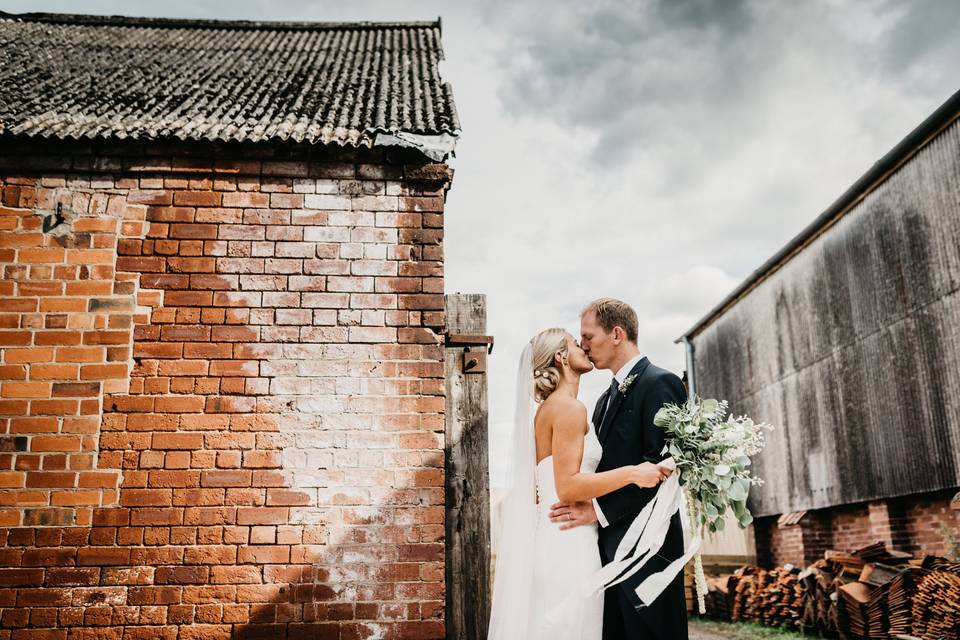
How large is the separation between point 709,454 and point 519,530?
3.82 feet

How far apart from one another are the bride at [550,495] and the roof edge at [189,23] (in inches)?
250

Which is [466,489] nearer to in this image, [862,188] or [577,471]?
[577,471]

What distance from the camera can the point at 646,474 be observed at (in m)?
3.73

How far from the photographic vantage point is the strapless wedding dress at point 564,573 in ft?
12.3

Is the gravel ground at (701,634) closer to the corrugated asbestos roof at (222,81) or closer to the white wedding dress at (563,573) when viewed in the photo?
the white wedding dress at (563,573)

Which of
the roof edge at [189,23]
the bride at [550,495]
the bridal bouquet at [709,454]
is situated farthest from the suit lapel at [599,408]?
the roof edge at [189,23]

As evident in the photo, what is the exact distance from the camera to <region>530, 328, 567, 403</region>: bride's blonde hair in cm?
429

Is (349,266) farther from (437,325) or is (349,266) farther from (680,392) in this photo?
(680,392)

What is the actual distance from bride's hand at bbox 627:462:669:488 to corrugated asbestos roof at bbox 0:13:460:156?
251 cm

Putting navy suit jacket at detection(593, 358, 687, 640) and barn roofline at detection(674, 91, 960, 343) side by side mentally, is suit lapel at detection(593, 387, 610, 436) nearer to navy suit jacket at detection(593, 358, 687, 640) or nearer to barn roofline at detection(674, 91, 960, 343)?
navy suit jacket at detection(593, 358, 687, 640)

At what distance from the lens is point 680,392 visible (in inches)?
155

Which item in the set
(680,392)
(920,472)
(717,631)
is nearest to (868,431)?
(920,472)

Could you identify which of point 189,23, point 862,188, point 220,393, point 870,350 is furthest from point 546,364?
point 862,188

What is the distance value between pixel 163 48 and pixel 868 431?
11.6 metres
